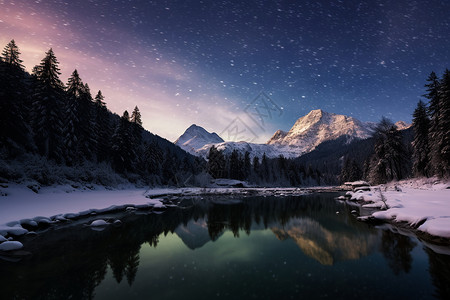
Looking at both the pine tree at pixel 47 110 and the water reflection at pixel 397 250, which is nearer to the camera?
the water reflection at pixel 397 250

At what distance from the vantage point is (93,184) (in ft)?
107

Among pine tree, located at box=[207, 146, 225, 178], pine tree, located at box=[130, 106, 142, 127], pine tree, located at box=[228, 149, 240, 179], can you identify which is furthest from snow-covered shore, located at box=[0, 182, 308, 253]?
pine tree, located at box=[228, 149, 240, 179]

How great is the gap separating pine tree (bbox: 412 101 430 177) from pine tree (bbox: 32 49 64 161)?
59030 millimetres

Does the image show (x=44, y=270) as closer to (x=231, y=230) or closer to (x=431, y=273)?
(x=231, y=230)

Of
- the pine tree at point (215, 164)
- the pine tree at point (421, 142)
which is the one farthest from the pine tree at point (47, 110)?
the pine tree at point (421, 142)

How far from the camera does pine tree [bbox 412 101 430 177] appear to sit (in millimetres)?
36206

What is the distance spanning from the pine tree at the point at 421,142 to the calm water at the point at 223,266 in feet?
107

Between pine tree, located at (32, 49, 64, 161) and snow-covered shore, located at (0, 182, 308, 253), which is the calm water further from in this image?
pine tree, located at (32, 49, 64, 161)

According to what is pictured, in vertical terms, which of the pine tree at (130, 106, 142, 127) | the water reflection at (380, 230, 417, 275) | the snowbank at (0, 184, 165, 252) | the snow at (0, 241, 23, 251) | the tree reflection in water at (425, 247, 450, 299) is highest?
the pine tree at (130, 106, 142, 127)

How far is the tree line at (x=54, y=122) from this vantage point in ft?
84.7

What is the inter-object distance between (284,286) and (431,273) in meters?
5.67

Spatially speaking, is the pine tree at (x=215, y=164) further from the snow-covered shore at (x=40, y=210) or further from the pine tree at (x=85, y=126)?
the snow-covered shore at (x=40, y=210)

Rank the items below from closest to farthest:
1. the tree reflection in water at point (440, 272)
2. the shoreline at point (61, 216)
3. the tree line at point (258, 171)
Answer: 1. the tree reflection in water at point (440, 272)
2. the shoreline at point (61, 216)
3. the tree line at point (258, 171)

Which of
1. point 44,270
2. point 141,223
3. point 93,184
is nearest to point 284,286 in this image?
point 44,270
